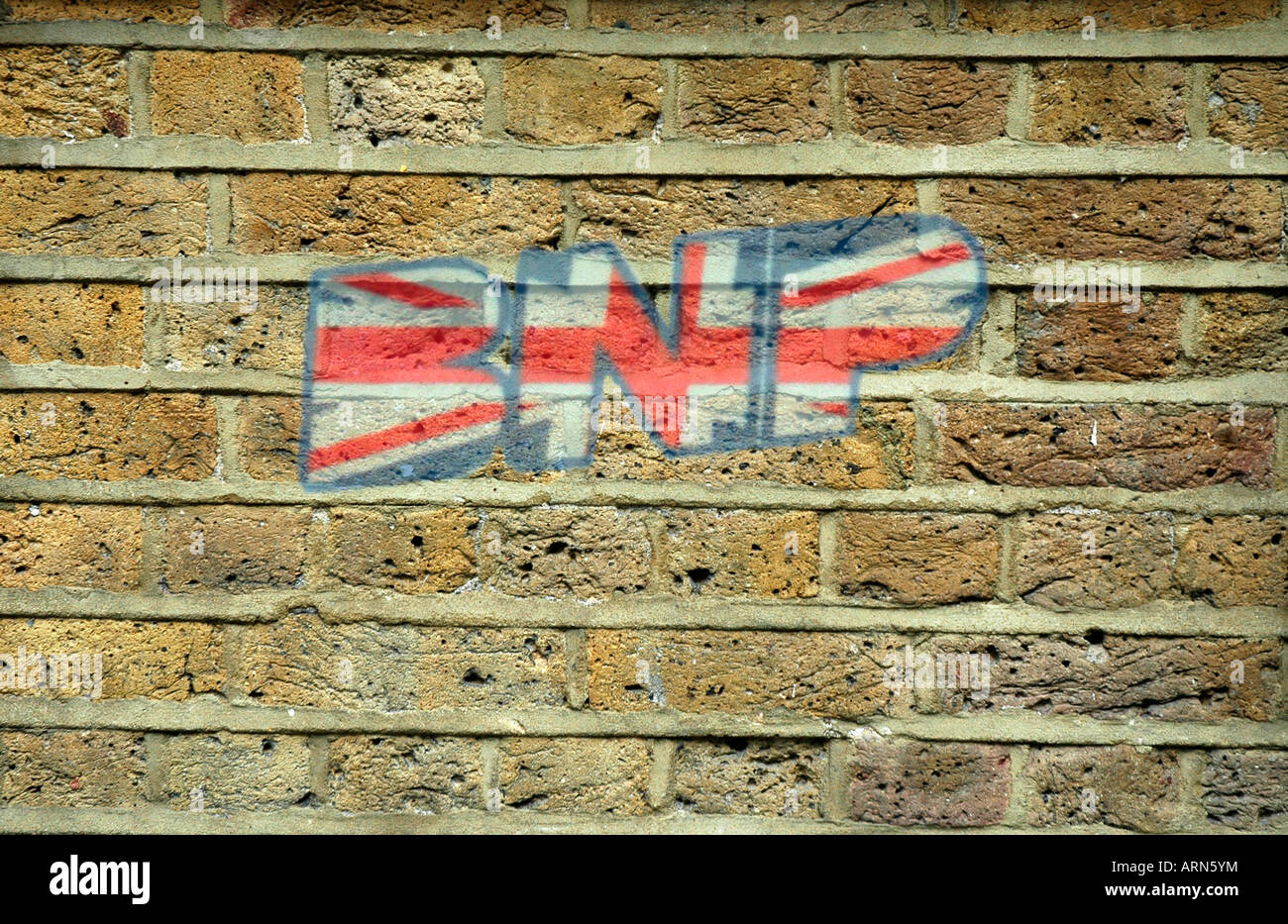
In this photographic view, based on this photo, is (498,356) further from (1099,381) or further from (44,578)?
(1099,381)

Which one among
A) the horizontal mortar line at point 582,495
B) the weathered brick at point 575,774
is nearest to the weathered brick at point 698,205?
the horizontal mortar line at point 582,495

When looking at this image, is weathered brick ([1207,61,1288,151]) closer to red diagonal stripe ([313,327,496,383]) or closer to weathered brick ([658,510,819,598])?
weathered brick ([658,510,819,598])

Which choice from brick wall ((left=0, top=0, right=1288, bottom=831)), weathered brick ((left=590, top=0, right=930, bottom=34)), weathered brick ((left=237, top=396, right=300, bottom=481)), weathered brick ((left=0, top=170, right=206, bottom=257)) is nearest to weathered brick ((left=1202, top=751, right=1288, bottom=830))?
brick wall ((left=0, top=0, right=1288, bottom=831))

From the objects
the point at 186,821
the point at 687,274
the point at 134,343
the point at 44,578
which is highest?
the point at 687,274

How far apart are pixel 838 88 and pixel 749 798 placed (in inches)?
38.1

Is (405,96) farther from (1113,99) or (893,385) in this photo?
(1113,99)

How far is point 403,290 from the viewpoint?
1235mm

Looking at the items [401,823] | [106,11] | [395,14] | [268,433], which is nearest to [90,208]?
[106,11]

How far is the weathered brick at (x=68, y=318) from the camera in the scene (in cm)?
123

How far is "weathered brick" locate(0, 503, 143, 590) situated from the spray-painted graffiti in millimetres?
266

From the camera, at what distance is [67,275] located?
1.23m

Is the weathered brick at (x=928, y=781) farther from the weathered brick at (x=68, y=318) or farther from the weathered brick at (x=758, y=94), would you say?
the weathered brick at (x=68, y=318)

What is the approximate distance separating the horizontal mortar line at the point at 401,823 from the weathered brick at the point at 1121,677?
0.62ft

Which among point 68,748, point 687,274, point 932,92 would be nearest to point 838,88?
point 932,92
